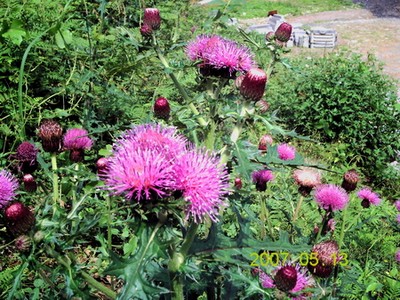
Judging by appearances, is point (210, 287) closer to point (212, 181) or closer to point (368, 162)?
point (212, 181)

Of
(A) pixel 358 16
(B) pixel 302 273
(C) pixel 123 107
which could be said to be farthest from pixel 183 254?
(A) pixel 358 16

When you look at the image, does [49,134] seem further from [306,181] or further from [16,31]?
[306,181]

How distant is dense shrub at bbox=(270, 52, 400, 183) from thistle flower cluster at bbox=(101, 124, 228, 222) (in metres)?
3.76

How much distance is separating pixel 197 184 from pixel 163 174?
0.28 feet

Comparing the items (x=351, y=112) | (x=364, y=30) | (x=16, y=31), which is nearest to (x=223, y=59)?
(x=16, y=31)

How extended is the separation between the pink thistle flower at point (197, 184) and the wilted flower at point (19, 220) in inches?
15.2

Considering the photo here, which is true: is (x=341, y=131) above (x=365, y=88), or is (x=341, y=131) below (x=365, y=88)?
below

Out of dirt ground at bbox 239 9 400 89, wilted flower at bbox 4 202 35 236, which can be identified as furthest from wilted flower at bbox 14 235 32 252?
dirt ground at bbox 239 9 400 89

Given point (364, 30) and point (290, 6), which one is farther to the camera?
point (290, 6)

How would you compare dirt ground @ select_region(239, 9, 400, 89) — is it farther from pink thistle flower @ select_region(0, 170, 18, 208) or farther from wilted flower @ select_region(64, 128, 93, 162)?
pink thistle flower @ select_region(0, 170, 18, 208)

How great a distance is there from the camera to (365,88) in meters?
5.02

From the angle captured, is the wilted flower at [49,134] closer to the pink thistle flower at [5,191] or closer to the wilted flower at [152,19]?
the pink thistle flower at [5,191]

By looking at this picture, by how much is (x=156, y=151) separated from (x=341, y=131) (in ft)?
13.8

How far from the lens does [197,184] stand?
41.9 inches
